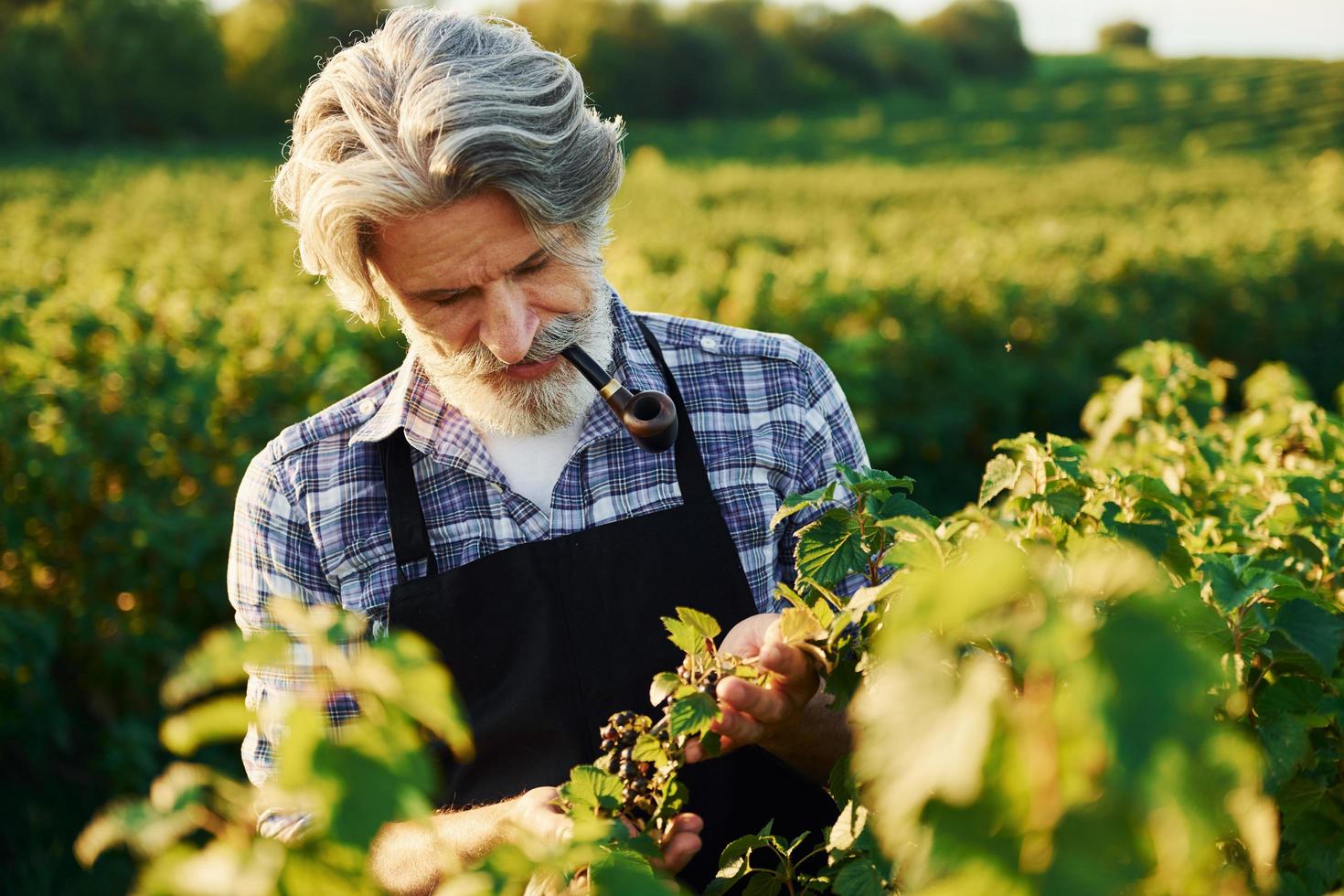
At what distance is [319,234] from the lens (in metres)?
1.77

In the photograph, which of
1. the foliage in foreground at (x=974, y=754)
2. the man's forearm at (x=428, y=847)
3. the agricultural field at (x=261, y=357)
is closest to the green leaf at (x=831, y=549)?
the foliage in foreground at (x=974, y=754)

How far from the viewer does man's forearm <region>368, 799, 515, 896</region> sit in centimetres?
132

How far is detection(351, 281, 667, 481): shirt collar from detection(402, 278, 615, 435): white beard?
24 millimetres

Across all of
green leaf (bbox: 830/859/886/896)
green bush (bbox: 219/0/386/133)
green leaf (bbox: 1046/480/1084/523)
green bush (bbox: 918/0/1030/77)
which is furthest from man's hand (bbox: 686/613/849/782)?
green bush (bbox: 918/0/1030/77)

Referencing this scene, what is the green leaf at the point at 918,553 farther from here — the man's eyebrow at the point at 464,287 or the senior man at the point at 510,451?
the man's eyebrow at the point at 464,287

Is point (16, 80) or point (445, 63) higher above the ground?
point (16, 80)

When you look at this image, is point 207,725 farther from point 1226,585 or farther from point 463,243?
point 463,243

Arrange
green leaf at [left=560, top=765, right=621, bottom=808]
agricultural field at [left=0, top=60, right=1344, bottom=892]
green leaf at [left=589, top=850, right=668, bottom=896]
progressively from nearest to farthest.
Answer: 1. green leaf at [left=589, top=850, right=668, bottom=896]
2. green leaf at [left=560, top=765, right=621, bottom=808]
3. agricultural field at [left=0, top=60, right=1344, bottom=892]

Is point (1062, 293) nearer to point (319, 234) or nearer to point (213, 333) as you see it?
point (213, 333)

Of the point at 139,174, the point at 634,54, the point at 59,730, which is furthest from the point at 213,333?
the point at 634,54

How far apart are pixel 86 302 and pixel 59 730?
1.90m

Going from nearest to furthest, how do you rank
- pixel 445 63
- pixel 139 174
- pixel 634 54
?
pixel 445 63, pixel 139 174, pixel 634 54

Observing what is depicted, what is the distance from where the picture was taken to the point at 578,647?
1.65 metres

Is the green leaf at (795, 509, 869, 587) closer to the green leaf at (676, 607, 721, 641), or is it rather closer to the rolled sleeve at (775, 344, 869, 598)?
the green leaf at (676, 607, 721, 641)
